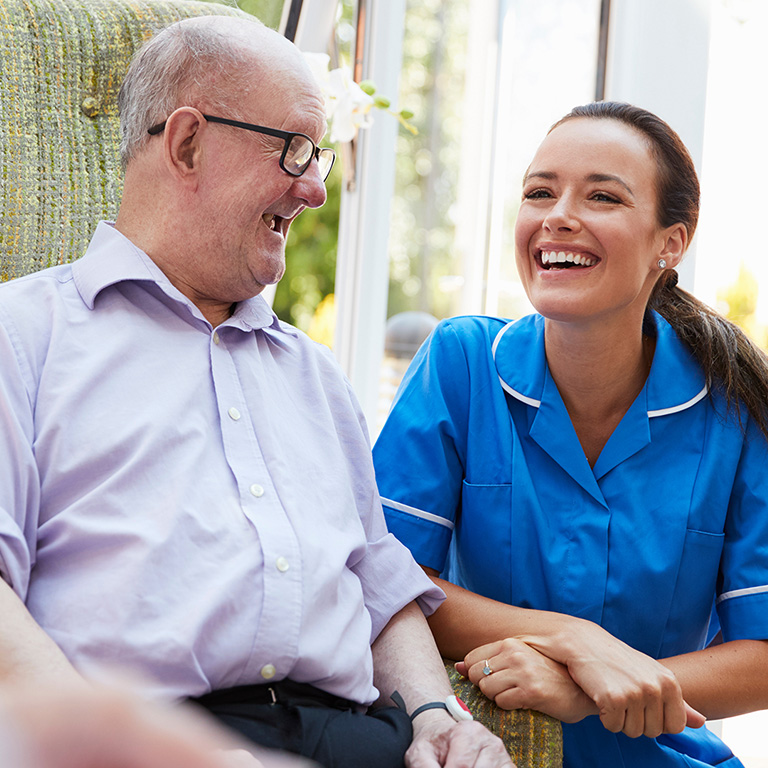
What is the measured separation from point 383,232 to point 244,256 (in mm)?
1829

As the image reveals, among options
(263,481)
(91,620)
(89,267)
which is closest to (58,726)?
(91,620)

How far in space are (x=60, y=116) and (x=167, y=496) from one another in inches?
32.4

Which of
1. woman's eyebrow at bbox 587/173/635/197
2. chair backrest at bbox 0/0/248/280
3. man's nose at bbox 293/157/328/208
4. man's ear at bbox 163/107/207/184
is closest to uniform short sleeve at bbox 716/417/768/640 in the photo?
woman's eyebrow at bbox 587/173/635/197

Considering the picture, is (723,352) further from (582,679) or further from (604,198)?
(582,679)

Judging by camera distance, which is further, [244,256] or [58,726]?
[244,256]

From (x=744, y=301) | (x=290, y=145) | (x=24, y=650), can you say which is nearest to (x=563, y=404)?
(x=290, y=145)

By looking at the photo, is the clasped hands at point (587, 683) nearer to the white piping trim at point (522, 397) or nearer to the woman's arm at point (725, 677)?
the woman's arm at point (725, 677)

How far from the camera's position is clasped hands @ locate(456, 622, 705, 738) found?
116 cm

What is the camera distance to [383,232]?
3029 millimetres

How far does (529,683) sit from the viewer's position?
1.16 meters

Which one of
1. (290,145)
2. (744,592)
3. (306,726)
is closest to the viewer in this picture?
(306,726)

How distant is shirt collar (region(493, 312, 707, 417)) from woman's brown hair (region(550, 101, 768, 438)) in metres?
0.02

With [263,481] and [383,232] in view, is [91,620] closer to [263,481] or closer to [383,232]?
[263,481]

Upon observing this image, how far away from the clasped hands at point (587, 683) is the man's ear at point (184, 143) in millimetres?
769
